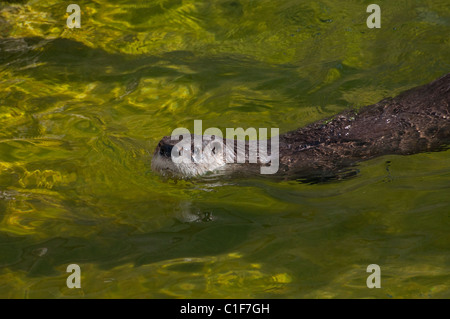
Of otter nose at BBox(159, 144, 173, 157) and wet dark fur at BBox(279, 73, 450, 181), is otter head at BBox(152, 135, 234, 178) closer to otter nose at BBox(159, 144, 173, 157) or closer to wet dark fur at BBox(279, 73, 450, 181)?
otter nose at BBox(159, 144, 173, 157)

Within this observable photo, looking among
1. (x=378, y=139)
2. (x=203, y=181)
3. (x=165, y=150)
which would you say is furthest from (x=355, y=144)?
(x=165, y=150)

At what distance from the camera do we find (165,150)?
4.39 meters

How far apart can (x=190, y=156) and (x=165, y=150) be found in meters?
0.21

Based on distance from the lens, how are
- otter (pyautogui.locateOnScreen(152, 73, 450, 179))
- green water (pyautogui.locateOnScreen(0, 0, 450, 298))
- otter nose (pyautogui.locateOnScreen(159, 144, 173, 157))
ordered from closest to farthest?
green water (pyautogui.locateOnScreen(0, 0, 450, 298)) → otter nose (pyautogui.locateOnScreen(159, 144, 173, 157)) → otter (pyautogui.locateOnScreen(152, 73, 450, 179))

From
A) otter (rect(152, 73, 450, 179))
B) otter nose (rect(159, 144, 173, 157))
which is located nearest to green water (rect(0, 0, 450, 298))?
otter (rect(152, 73, 450, 179))

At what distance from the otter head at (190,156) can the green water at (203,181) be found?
133 millimetres

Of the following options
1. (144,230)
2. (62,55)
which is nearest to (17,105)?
(62,55)

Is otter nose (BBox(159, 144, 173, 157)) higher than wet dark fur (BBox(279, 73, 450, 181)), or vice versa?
wet dark fur (BBox(279, 73, 450, 181))

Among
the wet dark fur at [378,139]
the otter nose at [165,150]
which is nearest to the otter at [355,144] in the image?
the wet dark fur at [378,139]

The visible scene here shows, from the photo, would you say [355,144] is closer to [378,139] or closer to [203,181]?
[378,139]

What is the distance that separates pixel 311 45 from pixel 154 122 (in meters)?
2.19

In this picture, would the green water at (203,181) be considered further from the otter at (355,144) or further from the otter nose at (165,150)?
the otter nose at (165,150)

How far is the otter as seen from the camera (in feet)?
15.3

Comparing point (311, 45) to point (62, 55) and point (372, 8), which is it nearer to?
point (372, 8)
